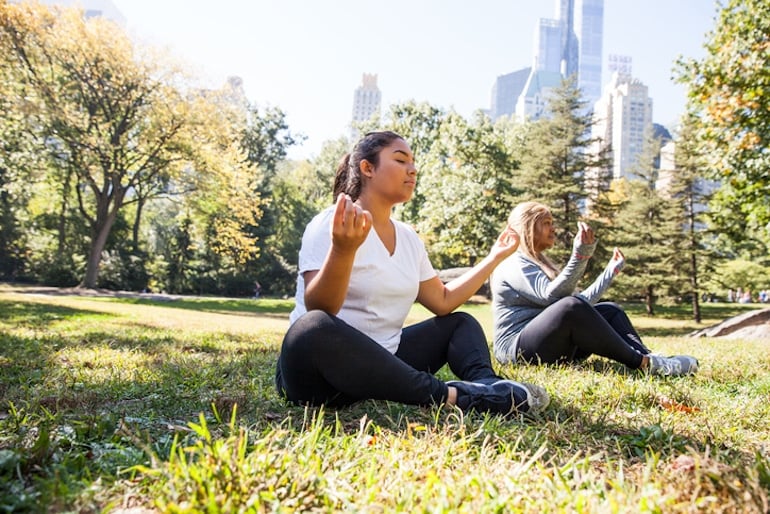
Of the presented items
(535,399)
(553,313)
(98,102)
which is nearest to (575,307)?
(553,313)

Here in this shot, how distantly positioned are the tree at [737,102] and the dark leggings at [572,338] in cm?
763

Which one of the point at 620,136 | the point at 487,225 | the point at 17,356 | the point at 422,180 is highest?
the point at 620,136

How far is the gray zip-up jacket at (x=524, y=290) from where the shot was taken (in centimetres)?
375

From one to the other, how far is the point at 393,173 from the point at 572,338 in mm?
1827

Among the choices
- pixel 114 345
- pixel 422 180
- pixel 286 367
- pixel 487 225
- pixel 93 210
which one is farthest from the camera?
pixel 93 210


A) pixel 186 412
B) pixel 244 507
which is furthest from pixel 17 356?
pixel 244 507

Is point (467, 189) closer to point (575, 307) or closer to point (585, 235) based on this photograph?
point (585, 235)

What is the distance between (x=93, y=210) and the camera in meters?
30.2

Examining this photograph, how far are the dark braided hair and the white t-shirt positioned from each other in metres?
0.37

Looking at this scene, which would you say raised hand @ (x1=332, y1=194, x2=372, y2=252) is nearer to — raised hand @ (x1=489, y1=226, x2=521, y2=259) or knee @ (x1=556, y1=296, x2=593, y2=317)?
raised hand @ (x1=489, y1=226, x2=521, y2=259)

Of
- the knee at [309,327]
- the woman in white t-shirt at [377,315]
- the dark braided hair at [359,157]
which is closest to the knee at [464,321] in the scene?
the woman in white t-shirt at [377,315]

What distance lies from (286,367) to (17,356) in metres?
3.01

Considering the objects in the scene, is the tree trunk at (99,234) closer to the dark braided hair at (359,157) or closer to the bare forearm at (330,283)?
the dark braided hair at (359,157)

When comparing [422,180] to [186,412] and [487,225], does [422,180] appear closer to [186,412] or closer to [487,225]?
[487,225]
